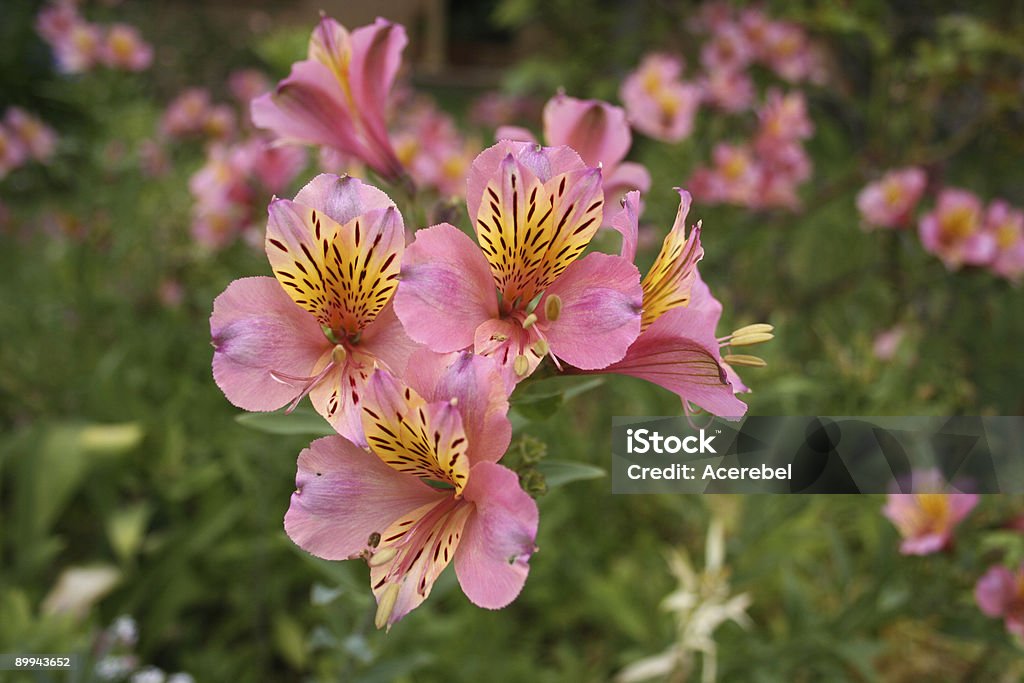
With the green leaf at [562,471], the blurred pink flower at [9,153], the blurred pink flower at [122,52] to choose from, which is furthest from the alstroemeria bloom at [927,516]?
the blurred pink flower at [9,153]

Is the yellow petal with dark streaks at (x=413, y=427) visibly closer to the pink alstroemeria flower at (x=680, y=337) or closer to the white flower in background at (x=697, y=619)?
the pink alstroemeria flower at (x=680, y=337)

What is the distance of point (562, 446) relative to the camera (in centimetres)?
180

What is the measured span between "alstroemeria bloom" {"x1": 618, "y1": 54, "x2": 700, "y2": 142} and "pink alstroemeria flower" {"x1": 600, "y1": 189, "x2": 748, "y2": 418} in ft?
4.75

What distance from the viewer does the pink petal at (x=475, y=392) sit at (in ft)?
1.90

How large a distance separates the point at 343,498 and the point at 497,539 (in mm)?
133

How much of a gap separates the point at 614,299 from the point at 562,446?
123 centimetres

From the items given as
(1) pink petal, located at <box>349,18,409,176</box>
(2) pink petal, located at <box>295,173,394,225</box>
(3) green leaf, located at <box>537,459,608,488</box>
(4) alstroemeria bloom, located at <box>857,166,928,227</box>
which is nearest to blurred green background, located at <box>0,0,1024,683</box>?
(3) green leaf, located at <box>537,459,608,488</box>

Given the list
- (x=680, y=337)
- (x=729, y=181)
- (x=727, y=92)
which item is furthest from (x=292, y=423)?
(x=727, y=92)

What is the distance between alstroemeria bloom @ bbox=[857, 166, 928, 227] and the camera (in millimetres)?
2211

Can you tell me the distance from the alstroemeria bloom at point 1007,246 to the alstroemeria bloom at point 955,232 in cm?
3

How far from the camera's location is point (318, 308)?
0.66 metres

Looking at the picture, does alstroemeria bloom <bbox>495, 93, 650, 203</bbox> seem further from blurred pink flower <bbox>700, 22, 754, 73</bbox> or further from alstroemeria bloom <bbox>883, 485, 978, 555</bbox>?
blurred pink flower <bbox>700, 22, 754, 73</bbox>

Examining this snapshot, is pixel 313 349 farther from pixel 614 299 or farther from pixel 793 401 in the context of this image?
pixel 793 401

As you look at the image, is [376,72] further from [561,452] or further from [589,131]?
[561,452]
